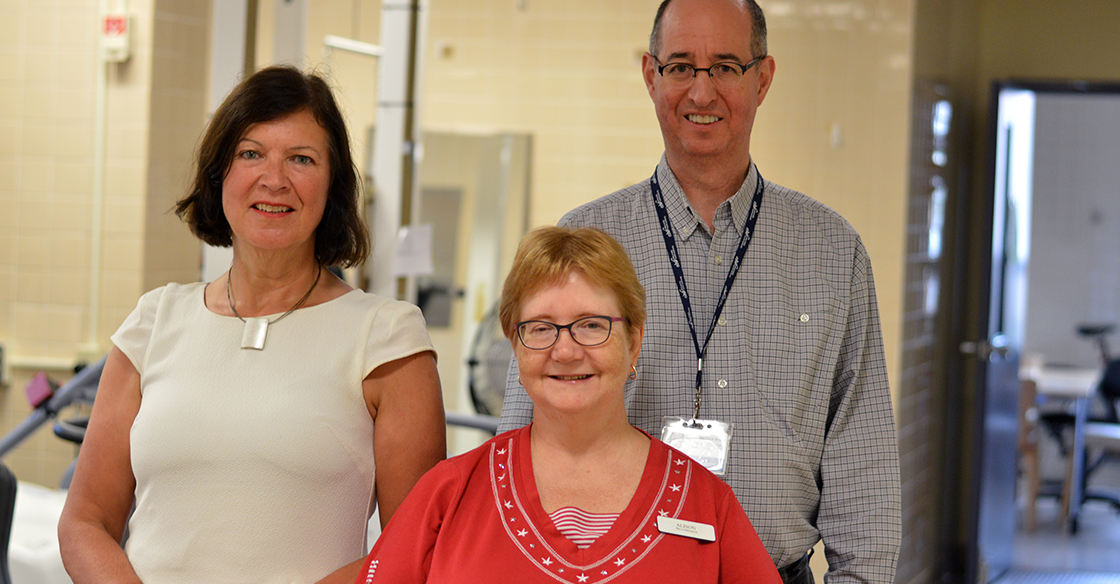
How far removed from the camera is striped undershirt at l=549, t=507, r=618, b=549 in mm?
1448

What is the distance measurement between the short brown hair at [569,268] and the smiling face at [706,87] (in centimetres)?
38

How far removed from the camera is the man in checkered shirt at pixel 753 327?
1757 mm

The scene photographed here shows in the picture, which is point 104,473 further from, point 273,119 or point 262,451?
point 273,119

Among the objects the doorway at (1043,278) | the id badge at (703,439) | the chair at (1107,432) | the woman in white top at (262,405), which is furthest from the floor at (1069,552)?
the woman in white top at (262,405)

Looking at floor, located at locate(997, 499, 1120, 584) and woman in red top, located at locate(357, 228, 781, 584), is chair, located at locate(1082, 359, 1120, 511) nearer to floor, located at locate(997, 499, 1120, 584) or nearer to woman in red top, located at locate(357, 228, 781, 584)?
floor, located at locate(997, 499, 1120, 584)

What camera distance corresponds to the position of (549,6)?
18.6 feet

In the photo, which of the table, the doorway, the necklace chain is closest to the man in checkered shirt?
the necklace chain

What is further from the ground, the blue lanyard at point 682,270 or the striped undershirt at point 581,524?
the blue lanyard at point 682,270

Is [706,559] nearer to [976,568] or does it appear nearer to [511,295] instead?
[511,295]

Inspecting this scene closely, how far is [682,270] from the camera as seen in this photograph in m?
1.84

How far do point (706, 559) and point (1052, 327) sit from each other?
9071 millimetres

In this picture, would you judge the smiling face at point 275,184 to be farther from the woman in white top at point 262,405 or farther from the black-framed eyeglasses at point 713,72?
the black-framed eyeglasses at point 713,72

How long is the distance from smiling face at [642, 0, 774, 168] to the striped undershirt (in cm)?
68

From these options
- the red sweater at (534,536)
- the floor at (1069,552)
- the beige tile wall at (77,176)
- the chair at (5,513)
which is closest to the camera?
the red sweater at (534,536)
